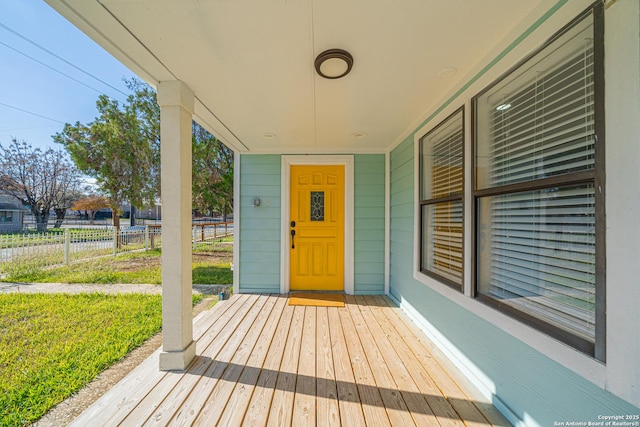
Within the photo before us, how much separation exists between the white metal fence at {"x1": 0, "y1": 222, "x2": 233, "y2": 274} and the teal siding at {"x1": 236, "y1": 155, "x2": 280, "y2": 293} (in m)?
4.25

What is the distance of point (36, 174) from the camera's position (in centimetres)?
1469

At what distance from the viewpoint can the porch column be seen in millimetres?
1851

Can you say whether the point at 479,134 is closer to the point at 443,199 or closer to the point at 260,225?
the point at 443,199

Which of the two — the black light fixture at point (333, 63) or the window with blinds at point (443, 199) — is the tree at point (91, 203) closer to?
the black light fixture at point (333, 63)

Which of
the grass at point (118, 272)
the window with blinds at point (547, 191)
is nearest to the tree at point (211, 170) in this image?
the grass at point (118, 272)

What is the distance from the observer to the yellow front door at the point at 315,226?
3822 millimetres

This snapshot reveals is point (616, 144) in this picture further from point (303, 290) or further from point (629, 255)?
point (303, 290)

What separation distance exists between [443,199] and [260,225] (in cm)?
260

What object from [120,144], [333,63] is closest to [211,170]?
[120,144]

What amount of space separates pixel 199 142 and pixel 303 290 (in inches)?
241

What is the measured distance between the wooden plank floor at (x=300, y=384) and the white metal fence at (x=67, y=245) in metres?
5.17

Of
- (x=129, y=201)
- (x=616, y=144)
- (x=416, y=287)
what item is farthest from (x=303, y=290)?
(x=129, y=201)

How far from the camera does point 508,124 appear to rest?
150 centimetres

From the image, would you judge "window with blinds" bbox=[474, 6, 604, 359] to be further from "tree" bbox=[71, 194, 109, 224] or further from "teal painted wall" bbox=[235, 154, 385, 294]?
"tree" bbox=[71, 194, 109, 224]
